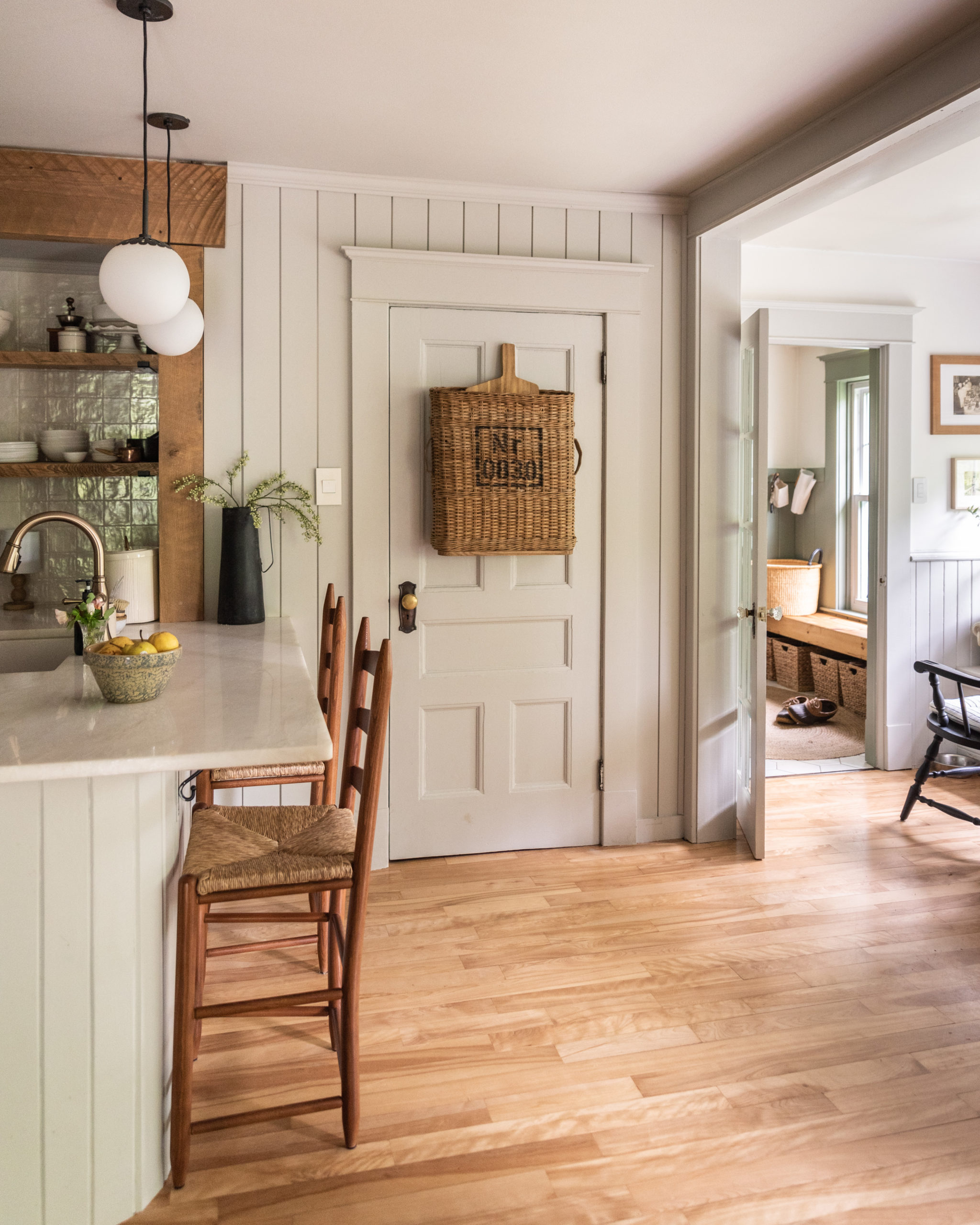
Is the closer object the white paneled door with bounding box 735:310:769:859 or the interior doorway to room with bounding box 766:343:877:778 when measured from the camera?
the white paneled door with bounding box 735:310:769:859

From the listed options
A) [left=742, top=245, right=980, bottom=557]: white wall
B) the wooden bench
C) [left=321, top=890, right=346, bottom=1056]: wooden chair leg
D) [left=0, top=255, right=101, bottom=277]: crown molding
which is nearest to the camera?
[left=321, top=890, right=346, bottom=1056]: wooden chair leg

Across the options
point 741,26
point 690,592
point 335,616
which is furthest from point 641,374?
point 335,616

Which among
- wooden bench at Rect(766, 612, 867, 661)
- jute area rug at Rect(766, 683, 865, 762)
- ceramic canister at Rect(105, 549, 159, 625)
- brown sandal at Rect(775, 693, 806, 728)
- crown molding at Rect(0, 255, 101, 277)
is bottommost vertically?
jute area rug at Rect(766, 683, 865, 762)

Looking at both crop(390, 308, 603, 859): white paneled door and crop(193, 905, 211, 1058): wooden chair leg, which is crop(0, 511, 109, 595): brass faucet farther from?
crop(390, 308, 603, 859): white paneled door

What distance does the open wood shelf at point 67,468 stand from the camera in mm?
3215

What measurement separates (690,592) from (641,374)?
87 centimetres

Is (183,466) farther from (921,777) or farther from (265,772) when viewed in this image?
(921,777)

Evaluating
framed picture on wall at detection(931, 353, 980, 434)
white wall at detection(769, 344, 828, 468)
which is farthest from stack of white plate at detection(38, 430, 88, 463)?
white wall at detection(769, 344, 828, 468)

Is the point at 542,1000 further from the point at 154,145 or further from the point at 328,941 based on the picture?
the point at 154,145

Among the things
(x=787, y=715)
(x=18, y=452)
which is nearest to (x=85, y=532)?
(x=18, y=452)

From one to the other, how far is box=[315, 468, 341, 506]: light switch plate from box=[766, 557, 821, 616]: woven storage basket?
383cm

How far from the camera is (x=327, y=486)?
10.9 feet

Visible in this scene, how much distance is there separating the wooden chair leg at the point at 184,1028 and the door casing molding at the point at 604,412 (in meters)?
1.59

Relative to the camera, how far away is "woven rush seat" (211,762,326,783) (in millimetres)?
2590
